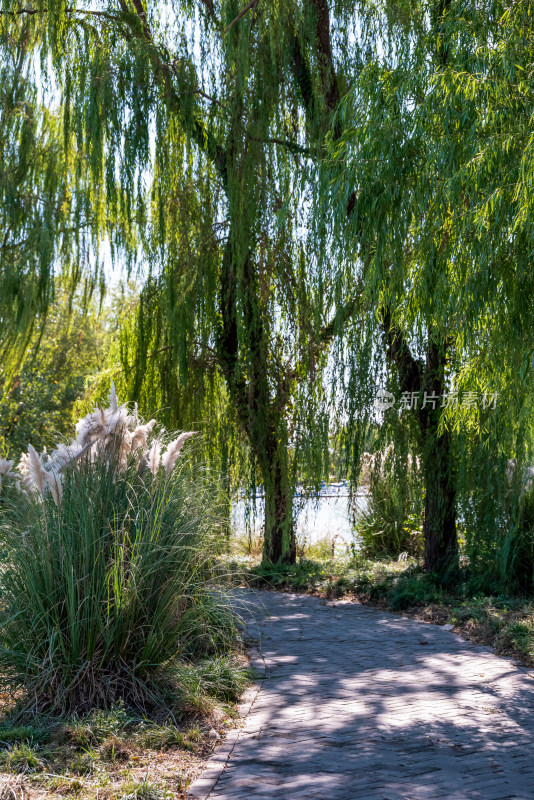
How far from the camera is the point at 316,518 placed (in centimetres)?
1227

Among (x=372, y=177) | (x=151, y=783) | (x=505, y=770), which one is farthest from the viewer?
(x=372, y=177)

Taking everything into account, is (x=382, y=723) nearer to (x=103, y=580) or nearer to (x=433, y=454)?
(x=103, y=580)

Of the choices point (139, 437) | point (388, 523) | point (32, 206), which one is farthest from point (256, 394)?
point (139, 437)

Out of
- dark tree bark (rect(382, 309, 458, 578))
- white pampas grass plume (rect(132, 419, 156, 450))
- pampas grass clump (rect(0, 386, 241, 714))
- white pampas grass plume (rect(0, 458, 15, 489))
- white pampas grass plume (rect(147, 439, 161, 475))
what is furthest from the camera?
dark tree bark (rect(382, 309, 458, 578))

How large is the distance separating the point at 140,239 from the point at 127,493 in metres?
5.40

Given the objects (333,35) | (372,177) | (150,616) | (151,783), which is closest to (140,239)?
(333,35)

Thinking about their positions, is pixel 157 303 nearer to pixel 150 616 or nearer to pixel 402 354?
pixel 402 354

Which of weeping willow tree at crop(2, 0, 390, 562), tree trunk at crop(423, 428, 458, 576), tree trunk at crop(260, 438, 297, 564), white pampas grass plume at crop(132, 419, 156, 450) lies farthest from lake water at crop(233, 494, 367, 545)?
white pampas grass plume at crop(132, 419, 156, 450)

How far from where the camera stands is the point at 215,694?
5227 millimetres

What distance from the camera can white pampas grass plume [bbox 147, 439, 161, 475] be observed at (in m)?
5.85

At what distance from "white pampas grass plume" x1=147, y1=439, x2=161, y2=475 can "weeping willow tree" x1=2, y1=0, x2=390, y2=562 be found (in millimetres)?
3728

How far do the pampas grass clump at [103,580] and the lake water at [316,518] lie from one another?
347cm

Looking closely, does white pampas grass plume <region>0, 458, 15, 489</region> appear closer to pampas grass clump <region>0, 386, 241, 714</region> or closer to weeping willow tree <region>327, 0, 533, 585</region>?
pampas grass clump <region>0, 386, 241, 714</region>

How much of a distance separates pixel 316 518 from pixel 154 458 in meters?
6.73
